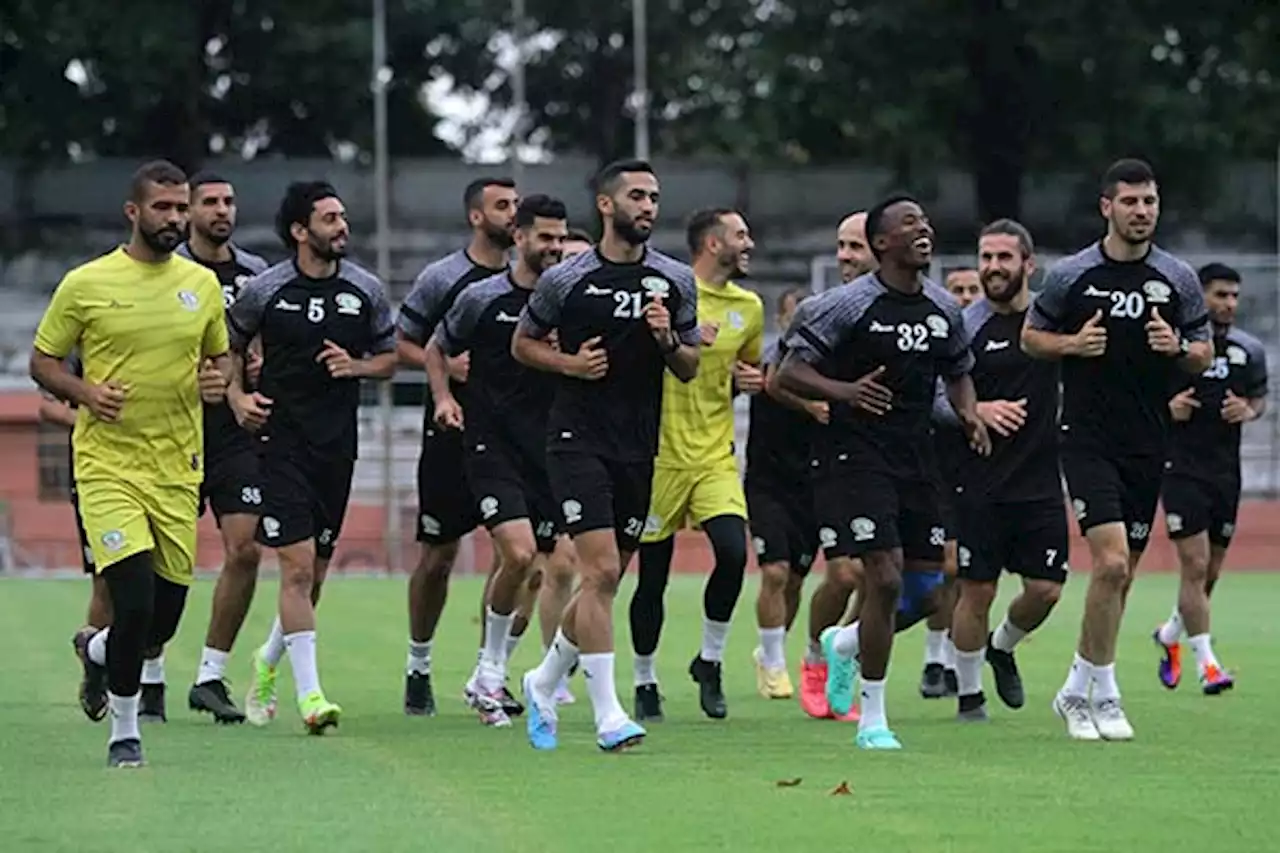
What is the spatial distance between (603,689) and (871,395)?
1635mm

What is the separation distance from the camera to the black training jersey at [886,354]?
13.2 metres

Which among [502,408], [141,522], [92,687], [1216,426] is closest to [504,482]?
[502,408]

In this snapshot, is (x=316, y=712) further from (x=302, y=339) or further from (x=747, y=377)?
(x=747, y=377)

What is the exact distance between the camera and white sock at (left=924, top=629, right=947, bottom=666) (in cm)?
1680

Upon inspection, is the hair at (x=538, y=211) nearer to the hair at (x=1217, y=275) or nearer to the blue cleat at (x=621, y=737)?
the blue cleat at (x=621, y=737)

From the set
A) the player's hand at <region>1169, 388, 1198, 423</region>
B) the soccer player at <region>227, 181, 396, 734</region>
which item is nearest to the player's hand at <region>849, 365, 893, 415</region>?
the soccer player at <region>227, 181, 396, 734</region>

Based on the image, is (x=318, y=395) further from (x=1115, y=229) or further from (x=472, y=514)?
(x=1115, y=229)

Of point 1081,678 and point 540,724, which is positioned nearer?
point 540,724

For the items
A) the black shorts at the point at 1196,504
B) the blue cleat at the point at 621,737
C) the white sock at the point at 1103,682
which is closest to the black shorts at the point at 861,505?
the white sock at the point at 1103,682

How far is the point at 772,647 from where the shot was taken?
54.4ft

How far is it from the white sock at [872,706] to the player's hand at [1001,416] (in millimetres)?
1793

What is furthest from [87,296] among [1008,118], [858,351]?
[1008,118]

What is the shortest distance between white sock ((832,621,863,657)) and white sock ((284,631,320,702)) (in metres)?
2.40

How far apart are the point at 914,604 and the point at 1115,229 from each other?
97.8 inches
